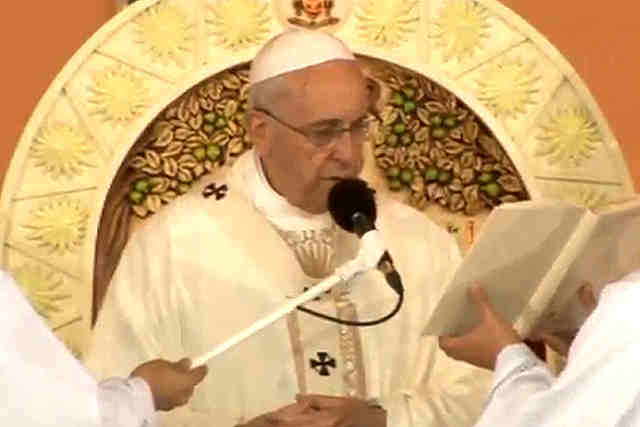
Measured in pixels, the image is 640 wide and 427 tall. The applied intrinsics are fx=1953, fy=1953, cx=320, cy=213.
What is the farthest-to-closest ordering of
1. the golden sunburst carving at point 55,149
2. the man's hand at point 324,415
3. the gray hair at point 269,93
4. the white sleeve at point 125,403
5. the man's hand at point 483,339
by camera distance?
the golden sunburst carving at point 55,149, the gray hair at point 269,93, the man's hand at point 324,415, the man's hand at point 483,339, the white sleeve at point 125,403

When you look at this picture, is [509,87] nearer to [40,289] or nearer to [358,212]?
[358,212]

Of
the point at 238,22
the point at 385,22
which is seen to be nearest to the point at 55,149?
the point at 238,22

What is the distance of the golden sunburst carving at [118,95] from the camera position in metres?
3.55

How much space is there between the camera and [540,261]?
9.64ft

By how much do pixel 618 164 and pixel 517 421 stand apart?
1.06 m

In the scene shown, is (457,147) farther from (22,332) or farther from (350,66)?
(22,332)

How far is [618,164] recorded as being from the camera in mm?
3605

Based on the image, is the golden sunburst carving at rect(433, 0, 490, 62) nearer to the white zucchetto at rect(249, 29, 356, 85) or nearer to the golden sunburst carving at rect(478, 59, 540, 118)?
the golden sunburst carving at rect(478, 59, 540, 118)

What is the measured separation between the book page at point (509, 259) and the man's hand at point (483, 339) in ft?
0.08

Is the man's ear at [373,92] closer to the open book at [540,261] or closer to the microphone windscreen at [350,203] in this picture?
the microphone windscreen at [350,203]

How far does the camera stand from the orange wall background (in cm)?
374

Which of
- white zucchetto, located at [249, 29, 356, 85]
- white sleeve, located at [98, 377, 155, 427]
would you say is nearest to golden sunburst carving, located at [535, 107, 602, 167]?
white zucchetto, located at [249, 29, 356, 85]

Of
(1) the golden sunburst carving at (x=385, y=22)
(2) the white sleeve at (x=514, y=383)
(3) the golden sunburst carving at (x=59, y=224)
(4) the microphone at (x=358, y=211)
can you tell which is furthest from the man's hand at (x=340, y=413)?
(1) the golden sunburst carving at (x=385, y=22)

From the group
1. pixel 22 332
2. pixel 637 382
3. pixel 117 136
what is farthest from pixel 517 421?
pixel 117 136
